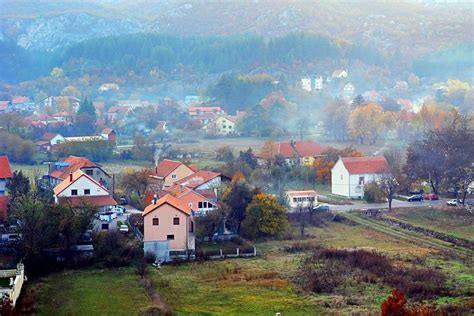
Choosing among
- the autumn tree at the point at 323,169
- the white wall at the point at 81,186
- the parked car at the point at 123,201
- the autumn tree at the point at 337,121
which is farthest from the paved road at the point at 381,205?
the autumn tree at the point at 337,121

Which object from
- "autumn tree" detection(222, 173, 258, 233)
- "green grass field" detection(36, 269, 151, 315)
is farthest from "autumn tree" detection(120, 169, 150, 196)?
"green grass field" detection(36, 269, 151, 315)

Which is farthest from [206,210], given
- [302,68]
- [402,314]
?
[302,68]

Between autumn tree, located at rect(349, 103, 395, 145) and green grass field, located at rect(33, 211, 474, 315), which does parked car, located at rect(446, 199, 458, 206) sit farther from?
autumn tree, located at rect(349, 103, 395, 145)

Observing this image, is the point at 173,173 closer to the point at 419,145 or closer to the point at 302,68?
the point at 419,145

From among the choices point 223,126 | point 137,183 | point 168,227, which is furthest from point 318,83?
point 168,227

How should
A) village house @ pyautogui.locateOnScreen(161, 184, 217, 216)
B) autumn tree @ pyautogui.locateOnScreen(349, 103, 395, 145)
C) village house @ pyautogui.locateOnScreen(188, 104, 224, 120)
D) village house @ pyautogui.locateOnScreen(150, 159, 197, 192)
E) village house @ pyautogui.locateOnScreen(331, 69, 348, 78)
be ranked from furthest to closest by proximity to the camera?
village house @ pyautogui.locateOnScreen(331, 69, 348, 78), village house @ pyautogui.locateOnScreen(188, 104, 224, 120), autumn tree @ pyautogui.locateOnScreen(349, 103, 395, 145), village house @ pyautogui.locateOnScreen(150, 159, 197, 192), village house @ pyautogui.locateOnScreen(161, 184, 217, 216)

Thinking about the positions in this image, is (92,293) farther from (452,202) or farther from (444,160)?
(444,160)
